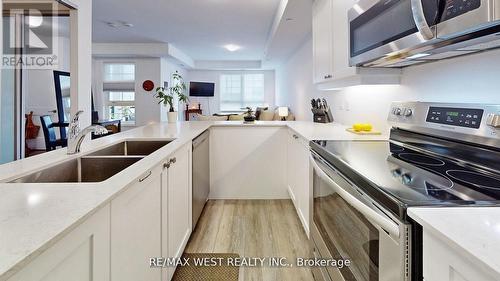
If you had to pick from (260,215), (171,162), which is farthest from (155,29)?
(171,162)

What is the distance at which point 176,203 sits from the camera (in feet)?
6.53

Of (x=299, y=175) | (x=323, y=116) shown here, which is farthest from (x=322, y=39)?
(x=299, y=175)

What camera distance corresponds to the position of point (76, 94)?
3.32 metres

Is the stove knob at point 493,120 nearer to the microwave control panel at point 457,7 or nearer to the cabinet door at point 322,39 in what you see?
the microwave control panel at point 457,7

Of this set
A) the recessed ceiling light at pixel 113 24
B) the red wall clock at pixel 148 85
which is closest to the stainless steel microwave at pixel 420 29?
the recessed ceiling light at pixel 113 24

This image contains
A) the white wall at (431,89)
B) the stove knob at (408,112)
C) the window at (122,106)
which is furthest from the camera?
the window at (122,106)

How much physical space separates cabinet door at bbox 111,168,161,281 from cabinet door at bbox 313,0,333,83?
5.89 ft

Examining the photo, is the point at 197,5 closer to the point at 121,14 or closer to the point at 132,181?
the point at 121,14

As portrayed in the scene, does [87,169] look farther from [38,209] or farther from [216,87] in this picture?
[216,87]

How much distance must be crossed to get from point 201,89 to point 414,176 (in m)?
9.90

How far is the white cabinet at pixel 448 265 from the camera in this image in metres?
0.54

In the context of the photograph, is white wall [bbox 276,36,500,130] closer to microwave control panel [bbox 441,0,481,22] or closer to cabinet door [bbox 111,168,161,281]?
microwave control panel [bbox 441,0,481,22]

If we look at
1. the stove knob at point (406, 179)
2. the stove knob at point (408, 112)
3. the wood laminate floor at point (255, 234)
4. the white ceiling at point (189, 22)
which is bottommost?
the wood laminate floor at point (255, 234)

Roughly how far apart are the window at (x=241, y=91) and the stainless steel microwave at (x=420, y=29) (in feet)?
30.5
